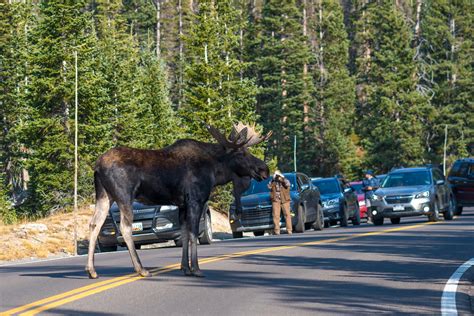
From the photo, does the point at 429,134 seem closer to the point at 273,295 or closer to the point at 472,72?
the point at 472,72

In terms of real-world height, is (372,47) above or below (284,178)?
above

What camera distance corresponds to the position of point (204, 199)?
15.8 meters

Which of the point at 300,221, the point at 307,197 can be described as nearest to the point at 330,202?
the point at 307,197

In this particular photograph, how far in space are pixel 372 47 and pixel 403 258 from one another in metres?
97.7

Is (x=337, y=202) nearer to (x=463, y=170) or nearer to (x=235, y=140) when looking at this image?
(x=463, y=170)

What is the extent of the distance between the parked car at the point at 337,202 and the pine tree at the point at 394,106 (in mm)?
51964

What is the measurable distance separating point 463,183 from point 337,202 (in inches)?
208

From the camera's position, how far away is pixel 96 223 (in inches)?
605

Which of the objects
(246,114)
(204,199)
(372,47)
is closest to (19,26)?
(246,114)

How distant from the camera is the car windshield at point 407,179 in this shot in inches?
1353

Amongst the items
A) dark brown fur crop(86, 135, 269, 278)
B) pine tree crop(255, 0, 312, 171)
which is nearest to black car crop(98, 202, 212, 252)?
dark brown fur crop(86, 135, 269, 278)

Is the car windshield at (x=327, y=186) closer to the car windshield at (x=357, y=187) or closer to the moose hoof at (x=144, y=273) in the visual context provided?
the car windshield at (x=357, y=187)

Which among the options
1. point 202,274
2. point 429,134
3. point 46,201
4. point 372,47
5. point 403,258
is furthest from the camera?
point 372,47

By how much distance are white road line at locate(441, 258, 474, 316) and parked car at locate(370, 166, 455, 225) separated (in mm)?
15625
